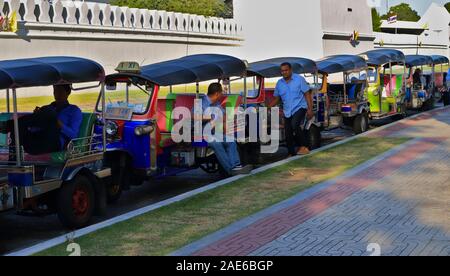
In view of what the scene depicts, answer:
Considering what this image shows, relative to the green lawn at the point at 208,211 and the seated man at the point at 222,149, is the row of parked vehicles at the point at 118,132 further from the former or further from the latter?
the green lawn at the point at 208,211

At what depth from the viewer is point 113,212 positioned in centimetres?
928

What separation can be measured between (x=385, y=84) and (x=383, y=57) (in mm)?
1018

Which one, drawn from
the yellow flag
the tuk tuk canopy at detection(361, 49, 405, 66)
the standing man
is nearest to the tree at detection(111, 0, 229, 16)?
the yellow flag

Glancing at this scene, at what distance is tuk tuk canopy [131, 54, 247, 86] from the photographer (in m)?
10.1

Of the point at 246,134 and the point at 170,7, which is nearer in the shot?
the point at 246,134

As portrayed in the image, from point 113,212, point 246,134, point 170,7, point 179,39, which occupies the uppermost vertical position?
point 170,7

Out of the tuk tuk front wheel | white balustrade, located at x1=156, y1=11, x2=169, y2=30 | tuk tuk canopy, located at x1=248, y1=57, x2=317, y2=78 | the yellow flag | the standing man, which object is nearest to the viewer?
the tuk tuk front wheel

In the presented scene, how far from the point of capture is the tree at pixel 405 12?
149375 mm

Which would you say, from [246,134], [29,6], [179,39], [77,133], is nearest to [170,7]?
[179,39]

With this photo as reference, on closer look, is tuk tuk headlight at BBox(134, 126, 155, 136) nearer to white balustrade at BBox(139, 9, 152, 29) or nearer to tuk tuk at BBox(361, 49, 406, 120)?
tuk tuk at BBox(361, 49, 406, 120)

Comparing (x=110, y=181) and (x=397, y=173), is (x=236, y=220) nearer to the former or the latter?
(x=110, y=181)

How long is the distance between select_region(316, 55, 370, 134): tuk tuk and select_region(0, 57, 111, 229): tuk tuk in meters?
8.46
